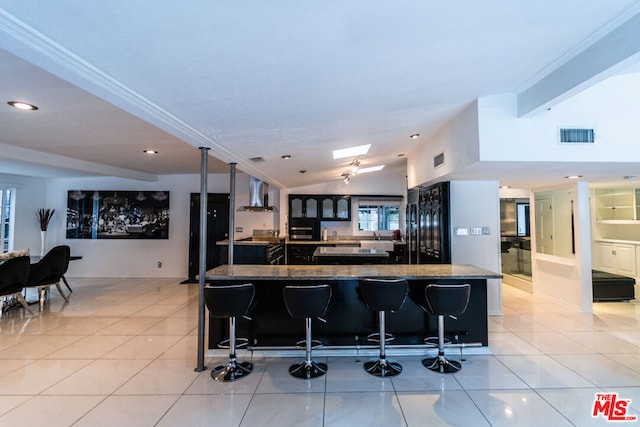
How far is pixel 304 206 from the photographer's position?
7.32 m

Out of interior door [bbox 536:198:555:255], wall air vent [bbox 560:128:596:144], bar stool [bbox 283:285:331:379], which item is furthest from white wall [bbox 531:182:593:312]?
bar stool [bbox 283:285:331:379]

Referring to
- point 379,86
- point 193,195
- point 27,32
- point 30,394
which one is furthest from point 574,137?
point 193,195

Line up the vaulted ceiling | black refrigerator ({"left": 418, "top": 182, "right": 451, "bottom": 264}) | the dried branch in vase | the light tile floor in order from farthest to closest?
1. the dried branch in vase
2. black refrigerator ({"left": 418, "top": 182, "right": 451, "bottom": 264})
3. the light tile floor
4. the vaulted ceiling

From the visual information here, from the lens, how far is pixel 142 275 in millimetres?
7008

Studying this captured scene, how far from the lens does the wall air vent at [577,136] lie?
9.87 ft

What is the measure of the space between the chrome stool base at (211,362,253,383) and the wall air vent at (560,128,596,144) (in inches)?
155

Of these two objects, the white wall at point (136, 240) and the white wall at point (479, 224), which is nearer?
the white wall at point (479, 224)

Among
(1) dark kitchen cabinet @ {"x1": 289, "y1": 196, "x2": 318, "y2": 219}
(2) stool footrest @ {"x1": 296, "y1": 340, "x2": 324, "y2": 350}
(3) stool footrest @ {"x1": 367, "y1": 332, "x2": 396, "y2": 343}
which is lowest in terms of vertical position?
(2) stool footrest @ {"x1": 296, "y1": 340, "x2": 324, "y2": 350}

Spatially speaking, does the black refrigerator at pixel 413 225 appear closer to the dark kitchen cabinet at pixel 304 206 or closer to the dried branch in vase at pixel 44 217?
the dark kitchen cabinet at pixel 304 206

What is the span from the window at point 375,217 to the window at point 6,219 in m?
7.95

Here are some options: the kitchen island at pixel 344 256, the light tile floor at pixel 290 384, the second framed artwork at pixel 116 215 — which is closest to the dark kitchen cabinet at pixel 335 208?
the kitchen island at pixel 344 256

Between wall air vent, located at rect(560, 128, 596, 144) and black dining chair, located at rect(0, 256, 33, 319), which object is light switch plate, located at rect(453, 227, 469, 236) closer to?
wall air vent, located at rect(560, 128, 596, 144)

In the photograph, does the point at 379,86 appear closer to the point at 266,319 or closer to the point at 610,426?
the point at 266,319

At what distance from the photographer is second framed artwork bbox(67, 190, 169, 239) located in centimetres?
695
